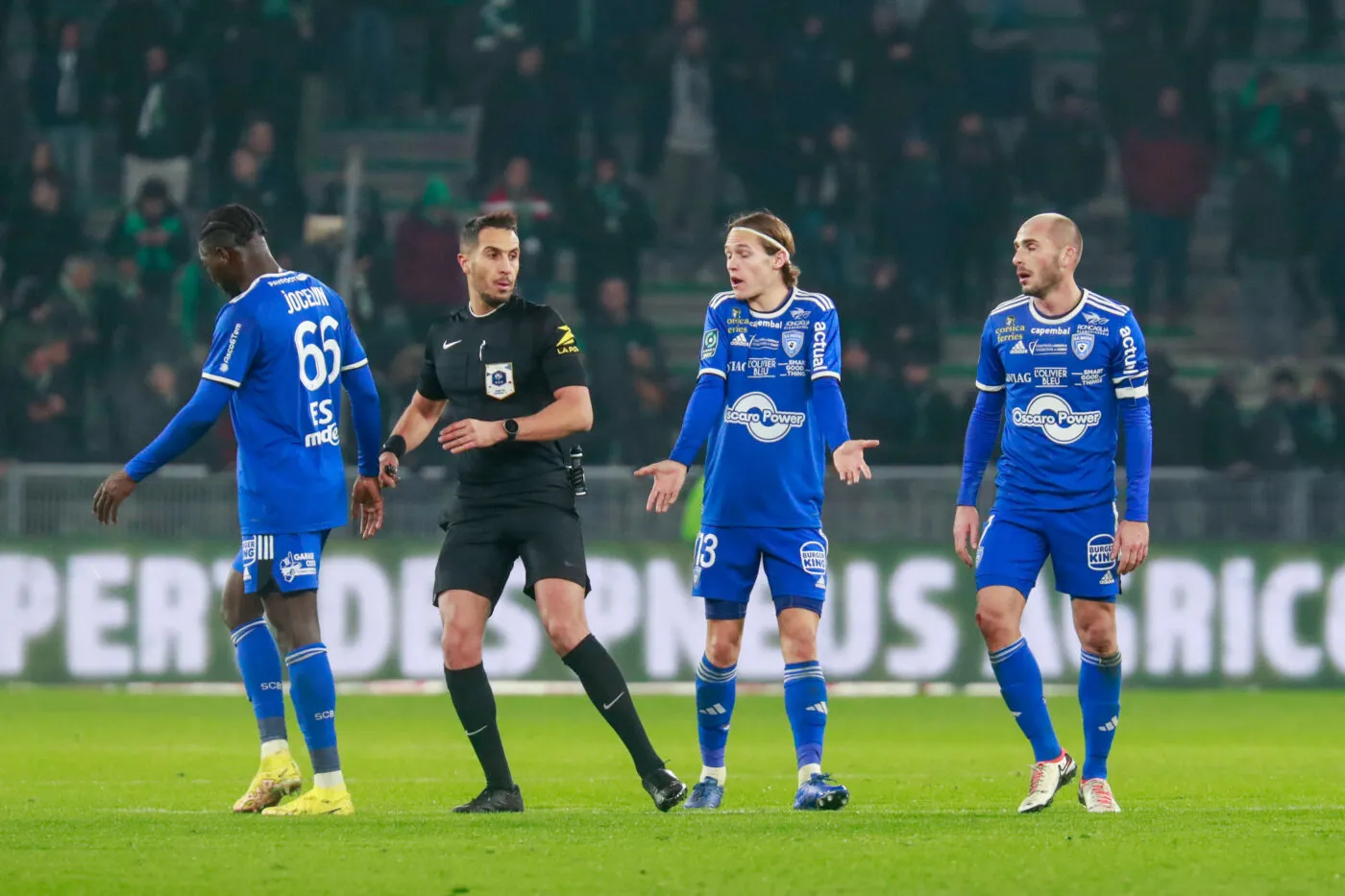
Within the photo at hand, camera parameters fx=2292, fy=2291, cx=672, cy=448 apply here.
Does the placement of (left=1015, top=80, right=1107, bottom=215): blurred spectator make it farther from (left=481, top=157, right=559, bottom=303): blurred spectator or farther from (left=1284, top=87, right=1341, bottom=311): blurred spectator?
(left=481, top=157, right=559, bottom=303): blurred spectator

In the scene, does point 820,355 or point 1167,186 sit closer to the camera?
point 820,355

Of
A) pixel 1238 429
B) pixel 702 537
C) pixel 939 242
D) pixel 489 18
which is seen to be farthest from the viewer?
pixel 489 18

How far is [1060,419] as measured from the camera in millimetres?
8414

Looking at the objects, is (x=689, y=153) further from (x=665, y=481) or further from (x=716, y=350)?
(x=665, y=481)

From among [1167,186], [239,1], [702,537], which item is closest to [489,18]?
[239,1]

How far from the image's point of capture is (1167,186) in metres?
21.5

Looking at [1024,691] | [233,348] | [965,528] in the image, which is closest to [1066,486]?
[965,528]

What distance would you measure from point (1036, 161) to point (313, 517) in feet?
47.8

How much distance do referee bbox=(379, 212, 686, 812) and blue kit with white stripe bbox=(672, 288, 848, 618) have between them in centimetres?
54

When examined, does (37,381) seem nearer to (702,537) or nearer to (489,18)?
(489,18)

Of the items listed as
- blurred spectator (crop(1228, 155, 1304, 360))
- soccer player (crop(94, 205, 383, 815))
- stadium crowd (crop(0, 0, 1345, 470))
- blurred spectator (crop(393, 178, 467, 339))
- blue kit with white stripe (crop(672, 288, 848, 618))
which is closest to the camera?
soccer player (crop(94, 205, 383, 815))

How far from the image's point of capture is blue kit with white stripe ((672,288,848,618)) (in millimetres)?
8445

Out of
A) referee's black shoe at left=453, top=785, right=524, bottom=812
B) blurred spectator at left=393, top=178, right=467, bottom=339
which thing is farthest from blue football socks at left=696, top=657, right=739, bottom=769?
blurred spectator at left=393, top=178, right=467, bottom=339

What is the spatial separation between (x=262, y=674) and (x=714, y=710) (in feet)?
5.45
